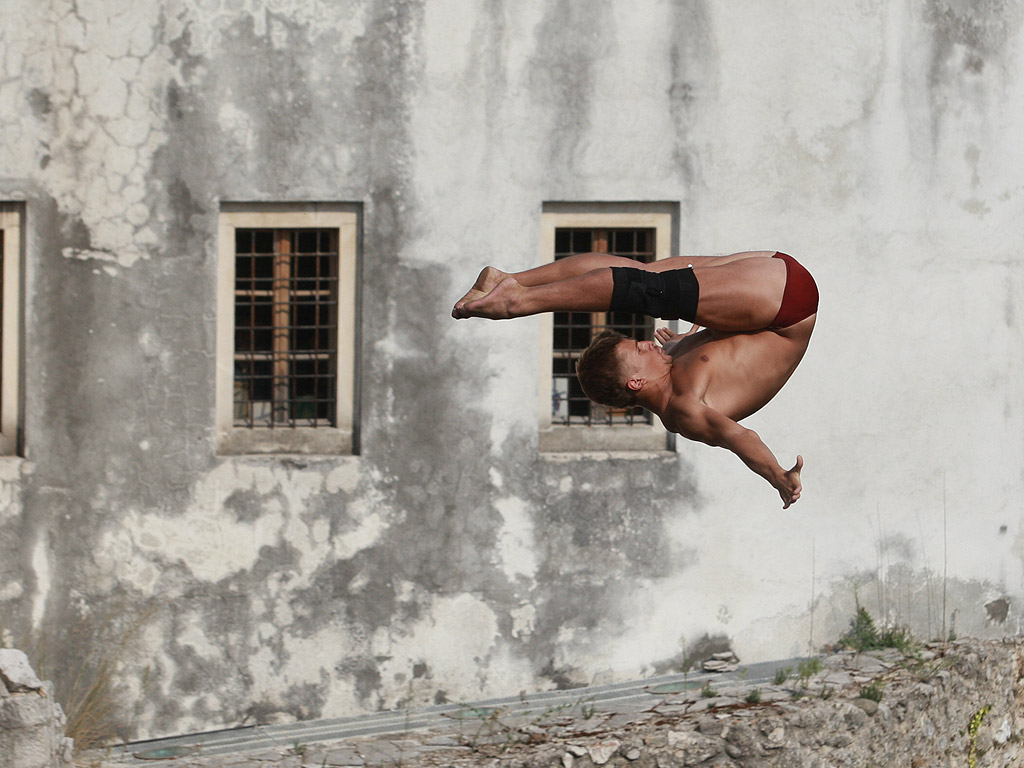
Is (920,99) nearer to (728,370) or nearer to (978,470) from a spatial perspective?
(978,470)

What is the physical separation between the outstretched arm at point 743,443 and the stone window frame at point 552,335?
4.92m

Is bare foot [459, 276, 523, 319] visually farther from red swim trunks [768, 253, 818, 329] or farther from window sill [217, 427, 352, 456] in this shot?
window sill [217, 427, 352, 456]

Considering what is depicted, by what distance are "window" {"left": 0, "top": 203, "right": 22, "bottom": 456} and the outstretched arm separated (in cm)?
633

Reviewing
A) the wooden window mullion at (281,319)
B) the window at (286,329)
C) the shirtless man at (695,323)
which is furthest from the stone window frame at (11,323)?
the shirtless man at (695,323)

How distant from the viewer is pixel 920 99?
12.2 meters

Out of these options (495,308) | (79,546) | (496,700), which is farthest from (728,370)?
(79,546)

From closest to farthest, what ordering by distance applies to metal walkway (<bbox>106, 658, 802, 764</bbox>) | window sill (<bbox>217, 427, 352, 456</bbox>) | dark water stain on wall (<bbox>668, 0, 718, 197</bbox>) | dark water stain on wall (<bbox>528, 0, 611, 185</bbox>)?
metal walkway (<bbox>106, 658, 802, 764</bbox>) < dark water stain on wall (<bbox>528, 0, 611, 185</bbox>) < dark water stain on wall (<bbox>668, 0, 718, 197</bbox>) < window sill (<bbox>217, 427, 352, 456</bbox>)

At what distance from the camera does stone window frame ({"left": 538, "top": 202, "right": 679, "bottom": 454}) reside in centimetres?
1192

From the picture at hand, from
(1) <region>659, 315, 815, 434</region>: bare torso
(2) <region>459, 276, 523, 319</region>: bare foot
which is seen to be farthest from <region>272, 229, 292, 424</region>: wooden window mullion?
(2) <region>459, 276, 523, 319</region>: bare foot

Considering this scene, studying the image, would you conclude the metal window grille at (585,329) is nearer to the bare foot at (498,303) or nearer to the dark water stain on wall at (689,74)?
the dark water stain on wall at (689,74)

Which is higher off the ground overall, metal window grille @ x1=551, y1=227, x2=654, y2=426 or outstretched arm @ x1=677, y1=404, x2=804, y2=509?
metal window grille @ x1=551, y1=227, x2=654, y2=426

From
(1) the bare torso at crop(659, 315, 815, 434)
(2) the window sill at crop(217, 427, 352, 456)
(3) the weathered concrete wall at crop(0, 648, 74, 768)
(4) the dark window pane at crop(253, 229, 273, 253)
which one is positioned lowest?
(3) the weathered concrete wall at crop(0, 648, 74, 768)

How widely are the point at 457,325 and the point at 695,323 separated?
4.90 metres

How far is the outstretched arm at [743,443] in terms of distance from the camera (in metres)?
6.62
